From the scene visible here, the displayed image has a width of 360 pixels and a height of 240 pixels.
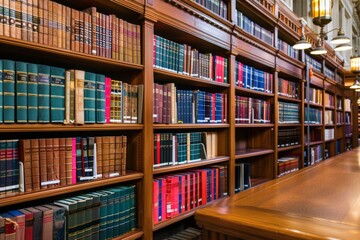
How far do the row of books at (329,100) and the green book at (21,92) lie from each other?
5.36 metres

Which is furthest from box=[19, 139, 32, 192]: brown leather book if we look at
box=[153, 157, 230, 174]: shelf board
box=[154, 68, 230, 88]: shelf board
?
box=[154, 68, 230, 88]: shelf board

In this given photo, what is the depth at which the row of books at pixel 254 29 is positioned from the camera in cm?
266

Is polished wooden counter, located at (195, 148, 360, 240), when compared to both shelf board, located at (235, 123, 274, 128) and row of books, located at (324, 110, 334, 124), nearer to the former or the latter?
shelf board, located at (235, 123, 274, 128)

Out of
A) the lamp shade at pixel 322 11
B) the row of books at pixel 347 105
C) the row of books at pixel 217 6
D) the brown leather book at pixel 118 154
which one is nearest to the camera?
the brown leather book at pixel 118 154

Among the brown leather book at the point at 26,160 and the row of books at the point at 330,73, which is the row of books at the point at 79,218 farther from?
the row of books at the point at 330,73

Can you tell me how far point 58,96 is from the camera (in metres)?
1.25

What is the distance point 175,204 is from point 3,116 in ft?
3.81

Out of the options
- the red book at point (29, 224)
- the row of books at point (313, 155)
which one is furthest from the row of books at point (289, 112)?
the red book at point (29, 224)

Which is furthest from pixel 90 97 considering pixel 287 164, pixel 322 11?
pixel 287 164

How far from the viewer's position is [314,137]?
5.02 meters

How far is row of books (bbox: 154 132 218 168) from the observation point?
1.78 meters

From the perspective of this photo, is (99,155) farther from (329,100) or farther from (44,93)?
(329,100)

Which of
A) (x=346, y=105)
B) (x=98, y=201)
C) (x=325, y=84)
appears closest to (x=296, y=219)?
(x=98, y=201)

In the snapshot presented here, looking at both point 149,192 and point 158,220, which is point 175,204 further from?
point 149,192
